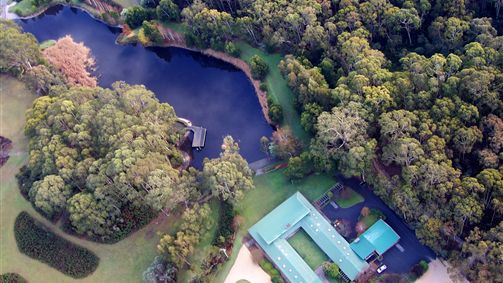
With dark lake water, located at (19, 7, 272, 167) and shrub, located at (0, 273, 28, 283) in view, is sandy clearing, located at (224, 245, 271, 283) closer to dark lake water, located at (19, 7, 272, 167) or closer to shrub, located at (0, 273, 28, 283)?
dark lake water, located at (19, 7, 272, 167)

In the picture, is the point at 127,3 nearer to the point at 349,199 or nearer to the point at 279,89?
the point at 279,89

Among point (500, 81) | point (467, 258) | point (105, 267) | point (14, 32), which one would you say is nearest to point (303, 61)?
point (500, 81)

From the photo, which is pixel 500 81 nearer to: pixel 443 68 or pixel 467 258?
pixel 443 68

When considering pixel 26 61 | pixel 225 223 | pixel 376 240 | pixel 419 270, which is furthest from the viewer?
pixel 26 61

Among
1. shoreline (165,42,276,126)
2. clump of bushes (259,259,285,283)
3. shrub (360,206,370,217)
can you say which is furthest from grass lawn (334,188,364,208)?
shoreline (165,42,276,126)

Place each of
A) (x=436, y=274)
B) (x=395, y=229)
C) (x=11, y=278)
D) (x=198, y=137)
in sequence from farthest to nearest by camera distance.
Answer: (x=198, y=137)
(x=11, y=278)
(x=395, y=229)
(x=436, y=274)

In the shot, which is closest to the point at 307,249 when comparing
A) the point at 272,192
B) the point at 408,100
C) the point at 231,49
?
the point at 272,192

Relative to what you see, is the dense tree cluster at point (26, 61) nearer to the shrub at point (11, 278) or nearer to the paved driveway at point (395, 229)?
the shrub at point (11, 278)

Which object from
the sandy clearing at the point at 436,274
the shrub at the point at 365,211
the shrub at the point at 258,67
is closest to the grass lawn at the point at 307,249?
the shrub at the point at 365,211
